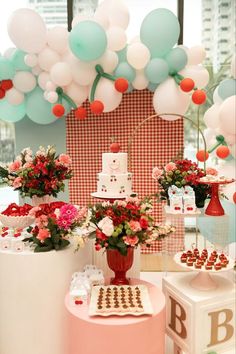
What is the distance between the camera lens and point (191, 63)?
178 inches

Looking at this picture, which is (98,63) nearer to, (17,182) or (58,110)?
(58,110)

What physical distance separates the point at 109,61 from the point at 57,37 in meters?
0.60

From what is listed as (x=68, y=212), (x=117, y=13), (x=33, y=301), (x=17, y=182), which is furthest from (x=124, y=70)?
(x=33, y=301)

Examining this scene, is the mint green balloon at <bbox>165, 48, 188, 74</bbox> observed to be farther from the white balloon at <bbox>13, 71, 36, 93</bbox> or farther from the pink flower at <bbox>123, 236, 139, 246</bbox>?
the pink flower at <bbox>123, 236, 139, 246</bbox>

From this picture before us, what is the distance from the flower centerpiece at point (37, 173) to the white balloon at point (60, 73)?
1.25m

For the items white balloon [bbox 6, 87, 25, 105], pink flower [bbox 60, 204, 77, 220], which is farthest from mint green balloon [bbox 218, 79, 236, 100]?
pink flower [bbox 60, 204, 77, 220]

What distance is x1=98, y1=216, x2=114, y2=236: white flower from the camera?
2453 mm

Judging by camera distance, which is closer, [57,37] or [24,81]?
[57,37]

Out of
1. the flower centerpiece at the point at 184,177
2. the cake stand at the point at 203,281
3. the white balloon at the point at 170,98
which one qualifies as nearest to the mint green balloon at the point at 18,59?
the white balloon at the point at 170,98

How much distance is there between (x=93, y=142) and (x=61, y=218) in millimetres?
2799

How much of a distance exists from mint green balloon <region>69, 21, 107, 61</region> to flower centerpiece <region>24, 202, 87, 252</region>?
190 centimetres

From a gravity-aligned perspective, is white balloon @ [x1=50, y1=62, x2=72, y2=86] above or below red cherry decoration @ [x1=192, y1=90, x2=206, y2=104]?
above

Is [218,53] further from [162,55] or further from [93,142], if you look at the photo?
[93,142]

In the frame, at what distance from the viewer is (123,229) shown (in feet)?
8.32
